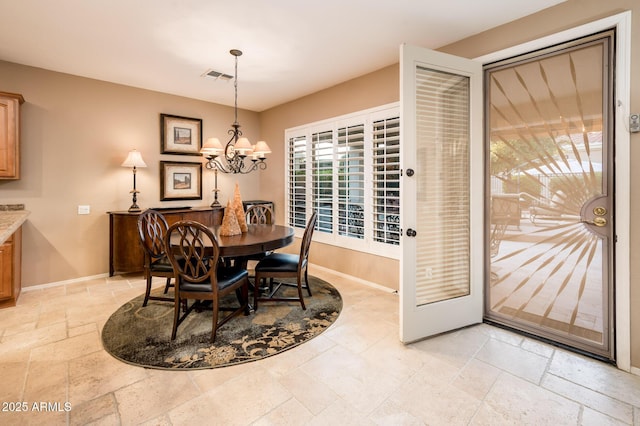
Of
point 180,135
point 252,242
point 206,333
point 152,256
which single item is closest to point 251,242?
point 252,242

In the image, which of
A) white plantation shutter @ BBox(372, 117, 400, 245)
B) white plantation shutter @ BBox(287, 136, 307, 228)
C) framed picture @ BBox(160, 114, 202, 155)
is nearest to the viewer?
white plantation shutter @ BBox(372, 117, 400, 245)

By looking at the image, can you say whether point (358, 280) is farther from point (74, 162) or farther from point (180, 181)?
point (74, 162)

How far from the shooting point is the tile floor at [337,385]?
1.67 metres

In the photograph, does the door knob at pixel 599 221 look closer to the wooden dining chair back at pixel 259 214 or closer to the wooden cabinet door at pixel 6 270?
the wooden dining chair back at pixel 259 214

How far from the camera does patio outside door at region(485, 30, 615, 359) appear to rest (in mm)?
2223

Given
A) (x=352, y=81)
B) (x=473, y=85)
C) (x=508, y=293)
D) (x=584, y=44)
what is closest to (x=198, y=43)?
(x=352, y=81)

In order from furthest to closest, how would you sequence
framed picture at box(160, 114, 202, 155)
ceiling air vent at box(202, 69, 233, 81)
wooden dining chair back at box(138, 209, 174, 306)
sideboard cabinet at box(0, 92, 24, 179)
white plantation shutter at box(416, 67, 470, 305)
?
framed picture at box(160, 114, 202, 155) → ceiling air vent at box(202, 69, 233, 81) → sideboard cabinet at box(0, 92, 24, 179) → wooden dining chair back at box(138, 209, 174, 306) → white plantation shutter at box(416, 67, 470, 305)

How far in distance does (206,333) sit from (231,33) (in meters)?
2.79

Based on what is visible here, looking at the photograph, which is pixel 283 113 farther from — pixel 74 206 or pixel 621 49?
pixel 621 49

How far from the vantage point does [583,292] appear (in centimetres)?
234

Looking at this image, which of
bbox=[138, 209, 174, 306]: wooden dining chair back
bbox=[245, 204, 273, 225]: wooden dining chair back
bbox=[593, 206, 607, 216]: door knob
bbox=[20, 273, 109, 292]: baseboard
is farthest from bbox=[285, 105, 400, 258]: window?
bbox=[20, 273, 109, 292]: baseboard

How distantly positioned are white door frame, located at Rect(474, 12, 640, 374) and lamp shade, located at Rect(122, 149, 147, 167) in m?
4.95

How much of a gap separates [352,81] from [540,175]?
2.56 m

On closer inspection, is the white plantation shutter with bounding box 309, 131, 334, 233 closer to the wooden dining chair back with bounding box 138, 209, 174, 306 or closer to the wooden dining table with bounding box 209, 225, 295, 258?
the wooden dining table with bounding box 209, 225, 295, 258
